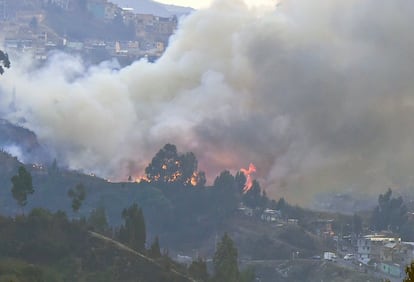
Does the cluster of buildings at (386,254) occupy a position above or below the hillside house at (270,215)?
below

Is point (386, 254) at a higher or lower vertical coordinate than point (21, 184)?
lower

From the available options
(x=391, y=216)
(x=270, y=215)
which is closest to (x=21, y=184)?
(x=270, y=215)

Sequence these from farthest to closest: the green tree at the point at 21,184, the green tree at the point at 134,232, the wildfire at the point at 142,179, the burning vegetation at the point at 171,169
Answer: the wildfire at the point at 142,179, the burning vegetation at the point at 171,169, the green tree at the point at 134,232, the green tree at the point at 21,184

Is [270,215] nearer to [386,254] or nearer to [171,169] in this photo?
[171,169]

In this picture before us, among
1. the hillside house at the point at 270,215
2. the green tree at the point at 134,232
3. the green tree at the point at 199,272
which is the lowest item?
the green tree at the point at 199,272

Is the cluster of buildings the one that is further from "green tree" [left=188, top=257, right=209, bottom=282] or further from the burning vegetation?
"green tree" [left=188, top=257, right=209, bottom=282]

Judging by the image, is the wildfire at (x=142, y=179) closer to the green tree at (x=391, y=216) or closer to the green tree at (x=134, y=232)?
the green tree at (x=391, y=216)

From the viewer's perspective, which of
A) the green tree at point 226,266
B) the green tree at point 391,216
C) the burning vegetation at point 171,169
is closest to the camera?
the green tree at point 226,266

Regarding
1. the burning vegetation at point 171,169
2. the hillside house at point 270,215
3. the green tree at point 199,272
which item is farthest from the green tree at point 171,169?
the green tree at point 199,272

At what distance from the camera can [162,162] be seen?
478ft

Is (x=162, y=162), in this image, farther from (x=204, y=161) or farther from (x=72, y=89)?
(x=72, y=89)

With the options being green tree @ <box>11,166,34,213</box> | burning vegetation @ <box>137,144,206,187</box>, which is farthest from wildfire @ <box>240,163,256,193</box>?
green tree @ <box>11,166,34,213</box>

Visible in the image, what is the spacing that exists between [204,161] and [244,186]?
57.9 ft

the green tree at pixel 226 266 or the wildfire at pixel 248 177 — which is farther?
the wildfire at pixel 248 177
